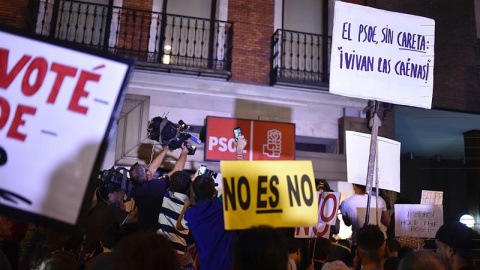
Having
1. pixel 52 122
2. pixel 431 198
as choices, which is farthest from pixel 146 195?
pixel 431 198

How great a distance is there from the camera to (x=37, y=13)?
10078mm

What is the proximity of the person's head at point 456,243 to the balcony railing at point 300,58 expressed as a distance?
7272mm

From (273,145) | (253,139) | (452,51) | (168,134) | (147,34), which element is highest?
(452,51)

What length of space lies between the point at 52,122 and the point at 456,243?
125 inches

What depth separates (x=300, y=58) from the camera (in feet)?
36.9

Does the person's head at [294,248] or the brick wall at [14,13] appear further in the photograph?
the brick wall at [14,13]

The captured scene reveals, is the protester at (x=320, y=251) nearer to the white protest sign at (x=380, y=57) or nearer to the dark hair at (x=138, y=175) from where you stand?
the white protest sign at (x=380, y=57)

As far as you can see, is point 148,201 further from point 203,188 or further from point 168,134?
point 168,134

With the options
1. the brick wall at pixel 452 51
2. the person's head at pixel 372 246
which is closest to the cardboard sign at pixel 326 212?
the person's head at pixel 372 246

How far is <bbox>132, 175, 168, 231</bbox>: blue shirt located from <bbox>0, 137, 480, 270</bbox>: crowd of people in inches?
0.4

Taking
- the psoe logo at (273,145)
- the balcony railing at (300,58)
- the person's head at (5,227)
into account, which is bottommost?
the person's head at (5,227)

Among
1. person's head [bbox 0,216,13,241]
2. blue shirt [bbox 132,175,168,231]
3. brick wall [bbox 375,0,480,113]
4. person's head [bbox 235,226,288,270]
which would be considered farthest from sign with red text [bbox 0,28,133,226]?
brick wall [bbox 375,0,480,113]

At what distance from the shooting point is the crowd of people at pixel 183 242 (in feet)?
7.16

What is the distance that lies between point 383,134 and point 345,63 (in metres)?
6.57
